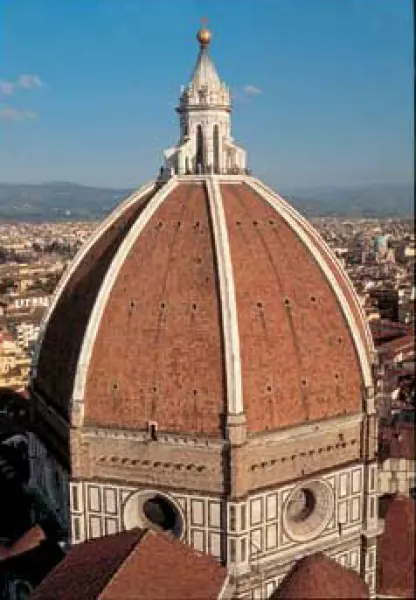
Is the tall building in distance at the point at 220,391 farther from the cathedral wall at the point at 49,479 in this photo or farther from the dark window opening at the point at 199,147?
the dark window opening at the point at 199,147

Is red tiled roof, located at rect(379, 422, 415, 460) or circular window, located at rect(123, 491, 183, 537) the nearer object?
circular window, located at rect(123, 491, 183, 537)

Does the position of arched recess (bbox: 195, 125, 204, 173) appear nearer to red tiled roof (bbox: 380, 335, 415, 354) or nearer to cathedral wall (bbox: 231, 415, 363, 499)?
cathedral wall (bbox: 231, 415, 363, 499)

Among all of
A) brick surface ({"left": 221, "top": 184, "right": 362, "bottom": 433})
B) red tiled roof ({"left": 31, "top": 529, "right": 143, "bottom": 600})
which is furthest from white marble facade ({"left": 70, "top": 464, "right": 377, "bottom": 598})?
brick surface ({"left": 221, "top": 184, "right": 362, "bottom": 433})

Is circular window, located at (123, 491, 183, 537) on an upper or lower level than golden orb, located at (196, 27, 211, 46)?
lower

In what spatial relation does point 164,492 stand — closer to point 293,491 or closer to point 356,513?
point 293,491

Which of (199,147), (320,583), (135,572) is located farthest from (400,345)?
(135,572)

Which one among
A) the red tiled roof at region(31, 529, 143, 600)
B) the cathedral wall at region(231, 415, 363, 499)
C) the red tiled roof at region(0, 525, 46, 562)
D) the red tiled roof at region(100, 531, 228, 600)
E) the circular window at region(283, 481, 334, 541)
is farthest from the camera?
the red tiled roof at region(0, 525, 46, 562)

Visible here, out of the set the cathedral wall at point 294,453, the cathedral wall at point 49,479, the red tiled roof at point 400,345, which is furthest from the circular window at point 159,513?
the red tiled roof at point 400,345
